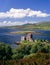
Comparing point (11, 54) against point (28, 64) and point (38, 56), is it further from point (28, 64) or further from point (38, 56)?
point (28, 64)

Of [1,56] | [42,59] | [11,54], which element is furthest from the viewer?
[11,54]

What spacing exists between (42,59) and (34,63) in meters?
1.29

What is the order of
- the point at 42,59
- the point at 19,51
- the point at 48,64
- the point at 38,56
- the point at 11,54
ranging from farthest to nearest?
1. the point at 19,51
2. the point at 11,54
3. the point at 38,56
4. the point at 42,59
5. the point at 48,64

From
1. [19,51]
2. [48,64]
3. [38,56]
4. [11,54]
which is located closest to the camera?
[48,64]

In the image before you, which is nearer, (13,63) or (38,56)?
(13,63)

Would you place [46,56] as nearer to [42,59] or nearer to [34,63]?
[42,59]

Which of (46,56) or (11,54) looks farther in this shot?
(11,54)

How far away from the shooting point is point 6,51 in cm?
2831

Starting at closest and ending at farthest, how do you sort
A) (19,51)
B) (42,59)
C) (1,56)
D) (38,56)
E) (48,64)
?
(48,64) < (42,59) < (38,56) < (1,56) < (19,51)

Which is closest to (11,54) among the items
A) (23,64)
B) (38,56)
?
(38,56)

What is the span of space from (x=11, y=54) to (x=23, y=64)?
40.1ft

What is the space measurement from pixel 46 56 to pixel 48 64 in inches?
103

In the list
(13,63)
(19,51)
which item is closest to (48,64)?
(13,63)

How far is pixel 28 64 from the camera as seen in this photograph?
17031 mm
